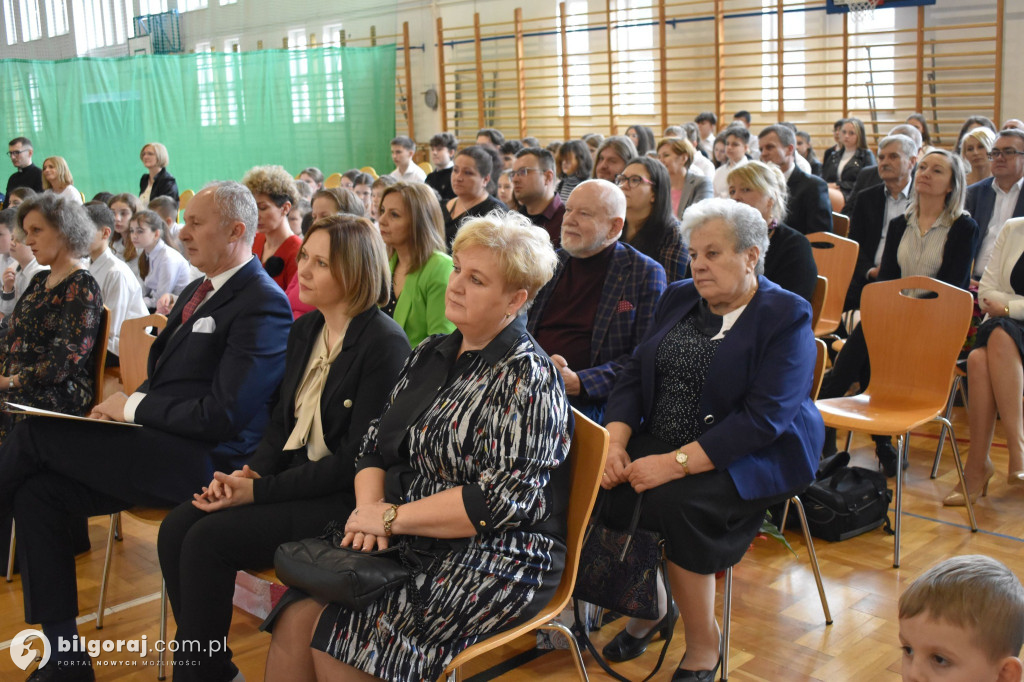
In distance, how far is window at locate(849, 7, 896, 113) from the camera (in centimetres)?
964

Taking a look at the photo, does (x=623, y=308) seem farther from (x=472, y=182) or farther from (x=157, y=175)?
(x=157, y=175)

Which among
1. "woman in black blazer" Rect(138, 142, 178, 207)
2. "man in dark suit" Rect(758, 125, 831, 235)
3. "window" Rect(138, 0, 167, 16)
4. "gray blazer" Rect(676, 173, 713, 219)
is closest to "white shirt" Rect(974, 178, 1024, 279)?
"man in dark suit" Rect(758, 125, 831, 235)

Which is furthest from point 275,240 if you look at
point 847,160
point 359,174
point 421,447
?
point 847,160

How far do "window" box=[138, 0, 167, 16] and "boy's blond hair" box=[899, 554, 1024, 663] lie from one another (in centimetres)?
1395

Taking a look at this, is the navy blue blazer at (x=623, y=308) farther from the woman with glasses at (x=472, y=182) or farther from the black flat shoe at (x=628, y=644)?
the woman with glasses at (x=472, y=182)

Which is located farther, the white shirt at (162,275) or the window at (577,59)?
the window at (577,59)

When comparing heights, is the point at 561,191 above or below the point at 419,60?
below

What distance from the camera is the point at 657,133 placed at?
1184cm

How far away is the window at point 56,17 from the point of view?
12.2 m

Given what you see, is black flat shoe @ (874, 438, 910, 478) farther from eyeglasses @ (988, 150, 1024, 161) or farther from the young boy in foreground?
the young boy in foreground

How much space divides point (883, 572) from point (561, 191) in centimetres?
355

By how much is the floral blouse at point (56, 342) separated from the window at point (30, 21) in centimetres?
1059

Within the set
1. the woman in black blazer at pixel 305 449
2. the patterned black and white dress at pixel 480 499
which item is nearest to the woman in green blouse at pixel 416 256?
the woman in black blazer at pixel 305 449

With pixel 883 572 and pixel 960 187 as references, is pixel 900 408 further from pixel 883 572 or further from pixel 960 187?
pixel 960 187
